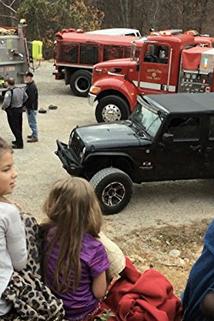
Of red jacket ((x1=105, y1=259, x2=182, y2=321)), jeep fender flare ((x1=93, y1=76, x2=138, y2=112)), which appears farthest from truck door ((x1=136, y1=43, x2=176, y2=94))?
red jacket ((x1=105, y1=259, x2=182, y2=321))

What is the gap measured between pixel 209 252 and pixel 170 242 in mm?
4890

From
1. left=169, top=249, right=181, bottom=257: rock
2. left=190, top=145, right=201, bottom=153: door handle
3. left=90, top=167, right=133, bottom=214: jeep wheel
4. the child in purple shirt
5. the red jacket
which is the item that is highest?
the child in purple shirt

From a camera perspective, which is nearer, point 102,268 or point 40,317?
point 40,317

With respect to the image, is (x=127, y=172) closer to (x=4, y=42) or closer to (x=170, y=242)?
(x=170, y=242)

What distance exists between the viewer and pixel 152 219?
7895 mm

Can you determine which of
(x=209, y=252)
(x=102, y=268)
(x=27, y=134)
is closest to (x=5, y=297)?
(x=102, y=268)

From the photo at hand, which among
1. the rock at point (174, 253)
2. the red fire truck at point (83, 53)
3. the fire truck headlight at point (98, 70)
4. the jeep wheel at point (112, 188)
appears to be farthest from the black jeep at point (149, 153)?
the red fire truck at point (83, 53)

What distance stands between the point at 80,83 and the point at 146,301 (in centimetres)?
1443

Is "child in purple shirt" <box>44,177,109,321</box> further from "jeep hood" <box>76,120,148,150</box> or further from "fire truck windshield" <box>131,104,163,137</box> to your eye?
"fire truck windshield" <box>131,104,163,137</box>

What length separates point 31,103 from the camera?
11.2m

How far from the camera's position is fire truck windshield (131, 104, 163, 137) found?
8.02 m

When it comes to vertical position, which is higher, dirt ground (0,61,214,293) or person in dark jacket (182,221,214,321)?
person in dark jacket (182,221,214,321)

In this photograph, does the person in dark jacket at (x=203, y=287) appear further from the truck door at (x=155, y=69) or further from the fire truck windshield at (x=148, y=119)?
the truck door at (x=155, y=69)

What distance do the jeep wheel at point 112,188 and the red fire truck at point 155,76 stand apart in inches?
188
